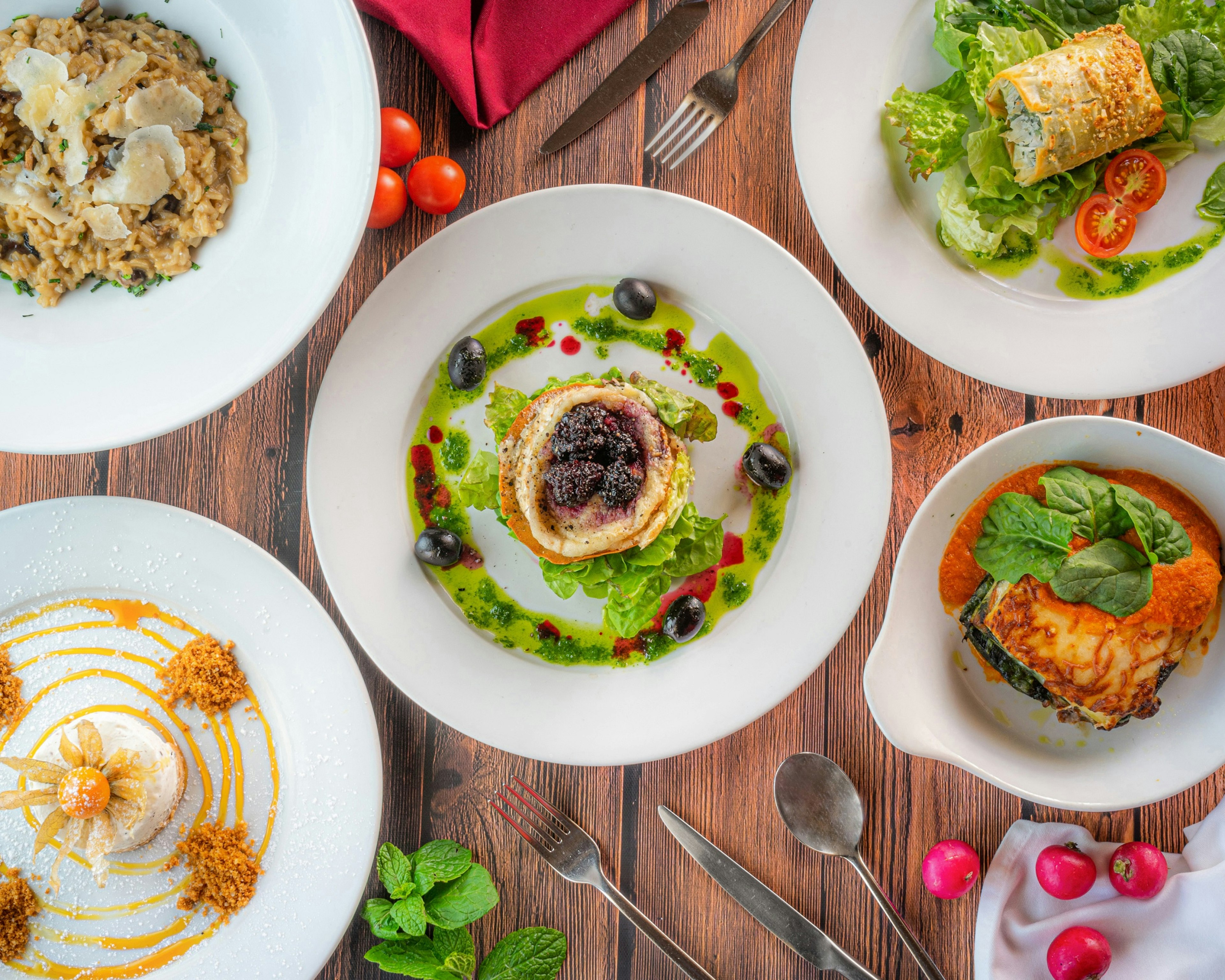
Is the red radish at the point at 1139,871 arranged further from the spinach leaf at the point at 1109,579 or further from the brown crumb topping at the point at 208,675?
the brown crumb topping at the point at 208,675

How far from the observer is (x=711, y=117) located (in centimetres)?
290

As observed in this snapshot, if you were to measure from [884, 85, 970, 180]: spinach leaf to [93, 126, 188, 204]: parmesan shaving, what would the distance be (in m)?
2.47

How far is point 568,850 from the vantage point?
2.98 meters

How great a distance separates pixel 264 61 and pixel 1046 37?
2.81 meters

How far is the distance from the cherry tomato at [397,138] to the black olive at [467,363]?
71 centimetres

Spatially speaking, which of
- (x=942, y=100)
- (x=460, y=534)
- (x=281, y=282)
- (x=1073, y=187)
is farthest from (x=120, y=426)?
(x=1073, y=187)

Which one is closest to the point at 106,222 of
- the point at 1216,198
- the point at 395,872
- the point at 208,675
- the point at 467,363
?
the point at 467,363

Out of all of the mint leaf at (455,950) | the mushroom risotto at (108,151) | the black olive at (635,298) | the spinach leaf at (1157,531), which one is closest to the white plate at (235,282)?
the mushroom risotto at (108,151)

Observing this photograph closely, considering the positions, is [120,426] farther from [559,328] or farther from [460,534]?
[559,328]

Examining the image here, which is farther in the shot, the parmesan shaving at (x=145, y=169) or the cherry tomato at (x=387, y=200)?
the cherry tomato at (x=387, y=200)

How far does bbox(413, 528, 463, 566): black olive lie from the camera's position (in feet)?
9.55

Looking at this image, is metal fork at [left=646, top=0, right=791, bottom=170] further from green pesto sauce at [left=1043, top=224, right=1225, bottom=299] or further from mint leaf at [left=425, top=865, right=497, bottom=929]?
mint leaf at [left=425, top=865, right=497, bottom=929]

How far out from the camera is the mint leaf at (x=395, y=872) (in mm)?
2846

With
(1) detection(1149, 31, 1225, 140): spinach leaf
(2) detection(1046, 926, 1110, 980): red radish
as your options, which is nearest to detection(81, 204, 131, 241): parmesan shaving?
(1) detection(1149, 31, 1225, 140): spinach leaf
